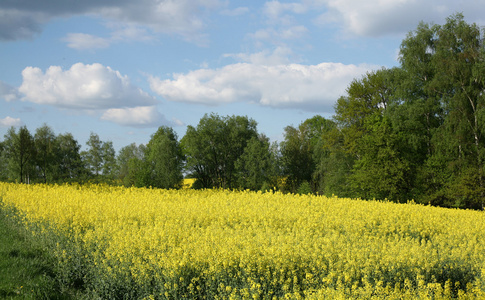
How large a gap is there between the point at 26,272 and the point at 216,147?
42.0 metres

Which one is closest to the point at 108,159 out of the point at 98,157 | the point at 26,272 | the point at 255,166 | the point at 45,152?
the point at 98,157

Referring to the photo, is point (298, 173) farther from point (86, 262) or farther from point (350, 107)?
point (86, 262)

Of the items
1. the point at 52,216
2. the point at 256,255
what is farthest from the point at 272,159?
the point at 256,255

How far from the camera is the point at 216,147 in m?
50.5

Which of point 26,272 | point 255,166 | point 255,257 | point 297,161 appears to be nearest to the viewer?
point 255,257

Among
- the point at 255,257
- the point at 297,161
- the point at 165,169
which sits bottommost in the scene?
the point at 255,257

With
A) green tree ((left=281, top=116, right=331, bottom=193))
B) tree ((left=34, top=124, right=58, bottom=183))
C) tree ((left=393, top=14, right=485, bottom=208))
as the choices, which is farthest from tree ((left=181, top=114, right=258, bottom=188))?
tree ((left=393, top=14, right=485, bottom=208))

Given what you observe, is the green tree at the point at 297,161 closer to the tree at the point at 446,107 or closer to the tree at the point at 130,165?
the tree at the point at 130,165

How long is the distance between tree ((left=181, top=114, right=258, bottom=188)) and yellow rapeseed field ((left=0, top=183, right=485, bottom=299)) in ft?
120

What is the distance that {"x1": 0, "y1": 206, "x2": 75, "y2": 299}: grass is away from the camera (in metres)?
7.65

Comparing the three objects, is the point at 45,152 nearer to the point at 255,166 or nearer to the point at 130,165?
the point at 130,165

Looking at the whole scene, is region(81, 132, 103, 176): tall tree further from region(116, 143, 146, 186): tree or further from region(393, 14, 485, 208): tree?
region(393, 14, 485, 208): tree

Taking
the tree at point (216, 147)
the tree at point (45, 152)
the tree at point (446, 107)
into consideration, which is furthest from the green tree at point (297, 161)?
the tree at point (45, 152)

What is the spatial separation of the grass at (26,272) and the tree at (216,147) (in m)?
37.2
